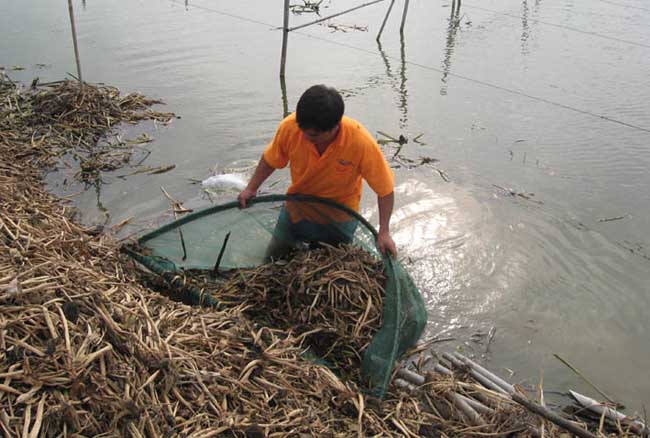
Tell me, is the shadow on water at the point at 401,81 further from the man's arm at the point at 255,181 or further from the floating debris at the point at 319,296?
the floating debris at the point at 319,296

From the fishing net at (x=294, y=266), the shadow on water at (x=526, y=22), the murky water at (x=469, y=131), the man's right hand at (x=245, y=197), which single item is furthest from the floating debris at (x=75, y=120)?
the shadow on water at (x=526, y=22)

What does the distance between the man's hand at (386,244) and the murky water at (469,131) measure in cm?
89

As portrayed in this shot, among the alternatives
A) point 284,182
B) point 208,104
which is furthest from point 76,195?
point 208,104

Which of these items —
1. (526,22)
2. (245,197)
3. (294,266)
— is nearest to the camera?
(294,266)

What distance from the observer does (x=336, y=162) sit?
2971mm

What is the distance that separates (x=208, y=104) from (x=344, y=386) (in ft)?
17.9

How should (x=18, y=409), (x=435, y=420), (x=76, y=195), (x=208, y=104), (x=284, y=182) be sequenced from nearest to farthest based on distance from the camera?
(x=18, y=409) < (x=435, y=420) < (x=76, y=195) < (x=284, y=182) < (x=208, y=104)

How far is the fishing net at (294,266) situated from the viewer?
2.84 m

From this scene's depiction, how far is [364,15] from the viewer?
1194 cm

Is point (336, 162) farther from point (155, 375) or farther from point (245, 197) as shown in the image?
point (155, 375)

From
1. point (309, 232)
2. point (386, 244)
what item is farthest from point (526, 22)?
point (386, 244)

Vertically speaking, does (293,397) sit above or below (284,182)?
above

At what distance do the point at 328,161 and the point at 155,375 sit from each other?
1.46 metres

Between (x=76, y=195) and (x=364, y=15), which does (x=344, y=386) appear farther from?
(x=364, y=15)
